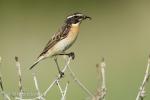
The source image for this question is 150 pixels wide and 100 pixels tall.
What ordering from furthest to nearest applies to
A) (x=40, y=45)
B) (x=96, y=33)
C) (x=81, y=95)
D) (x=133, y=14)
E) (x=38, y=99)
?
(x=133, y=14) → (x=96, y=33) → (x=40, y=45) → (x=81, y=95) → (x=38, y=99)

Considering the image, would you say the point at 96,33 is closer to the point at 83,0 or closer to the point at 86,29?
the point at 86,29

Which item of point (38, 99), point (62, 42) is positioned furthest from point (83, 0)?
point (38, 99)

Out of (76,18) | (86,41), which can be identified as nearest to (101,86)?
(76,18)

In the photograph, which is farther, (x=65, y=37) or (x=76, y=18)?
(x=65, y=37)

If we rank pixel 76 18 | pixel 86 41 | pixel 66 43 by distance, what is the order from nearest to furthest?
pixel 76 18 → pixel 66 43 → pixel 86 41

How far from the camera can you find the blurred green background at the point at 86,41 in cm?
1014

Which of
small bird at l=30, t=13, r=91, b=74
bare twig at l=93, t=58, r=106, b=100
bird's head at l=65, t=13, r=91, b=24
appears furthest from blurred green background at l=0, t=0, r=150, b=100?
bare twig at l=93, t=58, r=106, b=100

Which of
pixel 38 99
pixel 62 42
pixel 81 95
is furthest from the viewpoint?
pixel 81 95

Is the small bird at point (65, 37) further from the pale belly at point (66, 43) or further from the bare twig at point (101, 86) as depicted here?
the bare twig at point (101, 86)

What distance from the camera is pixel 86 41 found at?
1270 centimetres

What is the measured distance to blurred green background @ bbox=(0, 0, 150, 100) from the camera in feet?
33.3

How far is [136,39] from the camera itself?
12797mm

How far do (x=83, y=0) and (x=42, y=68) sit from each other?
3.80 m

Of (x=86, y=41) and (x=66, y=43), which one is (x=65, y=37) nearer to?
(x=66, y=43)
